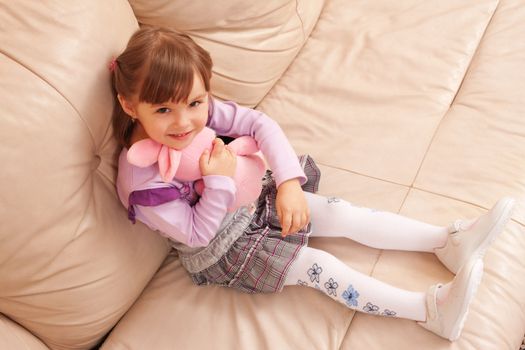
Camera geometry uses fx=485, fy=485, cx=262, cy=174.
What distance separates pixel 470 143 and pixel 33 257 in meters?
0.98

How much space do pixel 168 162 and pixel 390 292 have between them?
19.7 inches

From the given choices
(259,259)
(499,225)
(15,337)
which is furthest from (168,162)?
(499,225)

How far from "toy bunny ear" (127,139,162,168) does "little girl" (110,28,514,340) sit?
0.07 feet

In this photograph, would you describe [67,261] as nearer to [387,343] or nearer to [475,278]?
[387,343]

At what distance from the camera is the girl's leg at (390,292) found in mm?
880

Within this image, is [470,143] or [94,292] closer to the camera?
[94,292]

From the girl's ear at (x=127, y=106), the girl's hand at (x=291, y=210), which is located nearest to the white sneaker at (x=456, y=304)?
the girl's hand at (x=291, y=210)

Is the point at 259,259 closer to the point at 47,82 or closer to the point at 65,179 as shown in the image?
the point at 65,179

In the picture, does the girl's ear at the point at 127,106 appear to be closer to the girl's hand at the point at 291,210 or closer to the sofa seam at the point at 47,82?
the sofa seam at the point at 47,82

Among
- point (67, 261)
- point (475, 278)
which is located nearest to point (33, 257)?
point (67, 261)

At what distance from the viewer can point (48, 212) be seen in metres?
0.85

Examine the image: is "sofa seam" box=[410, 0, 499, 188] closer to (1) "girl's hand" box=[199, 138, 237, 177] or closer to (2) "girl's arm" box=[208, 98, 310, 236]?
(2) "girl's arm" box=[208, 98, 310, 236]

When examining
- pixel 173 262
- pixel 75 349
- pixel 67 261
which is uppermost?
pixel 67 261

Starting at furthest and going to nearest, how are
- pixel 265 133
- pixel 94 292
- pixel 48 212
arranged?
1. pixel 265 133
2. pixel 94 292
3. pixel 48 212
